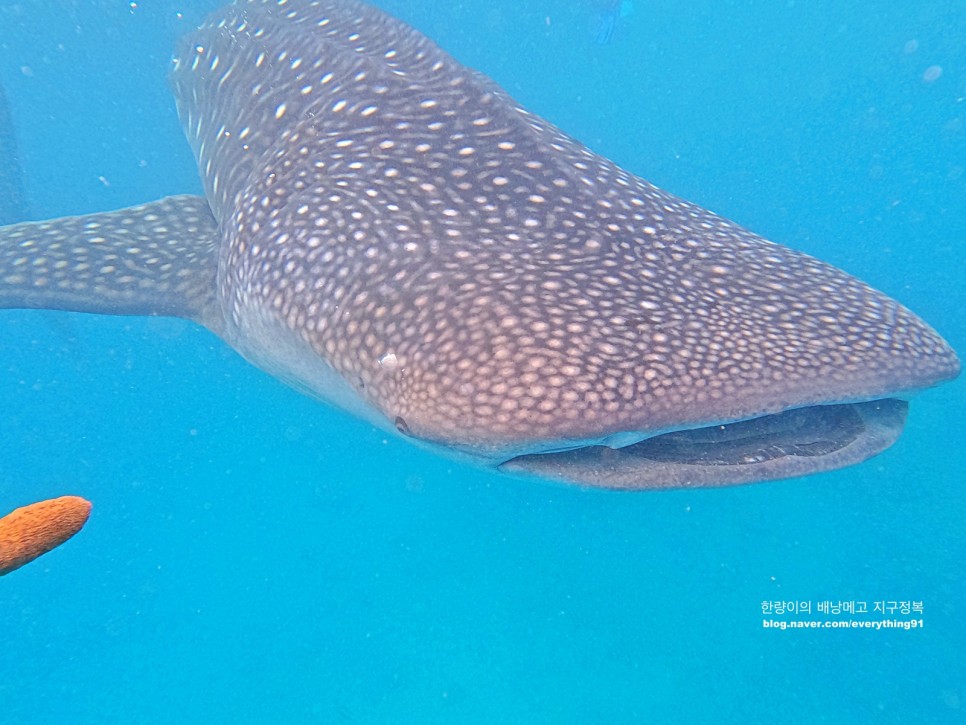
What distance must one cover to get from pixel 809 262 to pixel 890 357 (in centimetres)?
92

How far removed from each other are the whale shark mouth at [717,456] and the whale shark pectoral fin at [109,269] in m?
3.08

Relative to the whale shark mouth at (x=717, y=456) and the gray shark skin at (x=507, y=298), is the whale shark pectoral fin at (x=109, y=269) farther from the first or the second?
the whale shark mouth at (x=717, y=456)

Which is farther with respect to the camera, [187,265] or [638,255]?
[187,265]

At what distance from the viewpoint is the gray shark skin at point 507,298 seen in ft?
7.44

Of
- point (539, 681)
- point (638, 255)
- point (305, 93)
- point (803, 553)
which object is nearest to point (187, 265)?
point (305, 93)

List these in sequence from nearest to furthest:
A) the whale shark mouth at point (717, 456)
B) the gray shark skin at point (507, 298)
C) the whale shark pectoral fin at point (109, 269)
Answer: the gray shark skin at point (507, 298) → the whale shark mouth at point (717, 456) → the whale shark pectoral fin at point (109, 269)

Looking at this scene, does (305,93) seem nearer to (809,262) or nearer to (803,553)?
(809,262)

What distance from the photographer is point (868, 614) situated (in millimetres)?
8539

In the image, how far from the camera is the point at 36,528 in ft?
4.15

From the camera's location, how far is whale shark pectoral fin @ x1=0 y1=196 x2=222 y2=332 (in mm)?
4645

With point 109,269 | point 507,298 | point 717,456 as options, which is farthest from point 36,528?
point 109,269

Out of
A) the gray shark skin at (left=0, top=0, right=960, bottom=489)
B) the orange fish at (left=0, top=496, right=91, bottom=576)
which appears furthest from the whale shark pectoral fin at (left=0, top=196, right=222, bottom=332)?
the orange fish at (left=0, top=496, right=91, bottom=576)

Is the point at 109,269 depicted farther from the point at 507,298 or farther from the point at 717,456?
the point at 717,456

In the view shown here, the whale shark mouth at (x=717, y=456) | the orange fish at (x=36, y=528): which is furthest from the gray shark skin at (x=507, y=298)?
the orange fish at (x=36, y=528)
